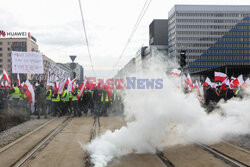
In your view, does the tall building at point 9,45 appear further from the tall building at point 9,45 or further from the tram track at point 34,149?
the tram track at point 34,149

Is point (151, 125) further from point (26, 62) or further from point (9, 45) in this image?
point (9, 45)

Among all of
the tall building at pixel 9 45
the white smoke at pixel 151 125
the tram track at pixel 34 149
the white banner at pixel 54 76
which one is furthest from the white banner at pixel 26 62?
the tall building at pixel 9 45

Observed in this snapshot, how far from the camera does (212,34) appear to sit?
116 metres

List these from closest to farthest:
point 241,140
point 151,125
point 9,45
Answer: point 151,125 → point 241,140 → point 9,45

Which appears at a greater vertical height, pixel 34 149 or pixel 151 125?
pixel 151 125

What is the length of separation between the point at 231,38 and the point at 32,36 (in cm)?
9095

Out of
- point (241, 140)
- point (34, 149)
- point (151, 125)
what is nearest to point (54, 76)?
point (34, 149)

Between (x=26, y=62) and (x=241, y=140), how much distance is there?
12086mm

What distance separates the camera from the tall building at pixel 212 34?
112438 millimetres

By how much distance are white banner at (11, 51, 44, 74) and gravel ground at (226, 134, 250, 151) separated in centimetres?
1110

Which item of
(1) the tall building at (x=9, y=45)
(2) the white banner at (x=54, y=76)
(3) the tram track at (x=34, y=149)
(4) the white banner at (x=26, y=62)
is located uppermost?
(1) the tall building at (x=9, y=45)

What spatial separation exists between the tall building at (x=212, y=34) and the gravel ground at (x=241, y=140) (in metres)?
106

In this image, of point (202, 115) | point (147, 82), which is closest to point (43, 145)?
point (147, 82)

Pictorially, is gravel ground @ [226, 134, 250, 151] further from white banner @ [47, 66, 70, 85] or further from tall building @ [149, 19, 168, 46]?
tall building @ [149, 19, 168, 46]
